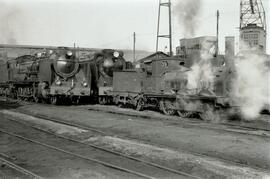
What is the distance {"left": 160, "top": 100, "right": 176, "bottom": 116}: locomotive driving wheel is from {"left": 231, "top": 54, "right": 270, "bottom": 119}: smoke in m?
3.06

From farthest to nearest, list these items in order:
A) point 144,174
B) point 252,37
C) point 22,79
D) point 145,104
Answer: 1. point 252,37
2. point 22,79
3. point 145,104
4. point 144,174

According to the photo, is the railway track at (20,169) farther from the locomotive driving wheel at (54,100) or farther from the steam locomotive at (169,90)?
the locomotive driving wheel at (54,100)

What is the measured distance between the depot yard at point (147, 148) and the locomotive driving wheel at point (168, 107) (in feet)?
7.35

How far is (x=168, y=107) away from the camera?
14.7 meters

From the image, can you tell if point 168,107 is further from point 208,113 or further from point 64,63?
point 64,63

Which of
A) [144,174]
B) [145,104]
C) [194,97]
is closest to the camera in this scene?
[144,174]

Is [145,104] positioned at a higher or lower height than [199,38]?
lower

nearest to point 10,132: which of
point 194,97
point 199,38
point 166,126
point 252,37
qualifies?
point 166,126

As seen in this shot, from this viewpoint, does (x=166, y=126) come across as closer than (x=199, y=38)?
Yes

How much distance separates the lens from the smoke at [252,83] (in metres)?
11.7

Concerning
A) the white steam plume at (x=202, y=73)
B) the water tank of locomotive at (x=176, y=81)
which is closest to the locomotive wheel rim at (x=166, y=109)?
the water tank of locomotive at (x=176, y=81)

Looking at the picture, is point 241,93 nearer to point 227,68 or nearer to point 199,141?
point 227,68

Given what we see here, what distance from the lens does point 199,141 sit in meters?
8.73

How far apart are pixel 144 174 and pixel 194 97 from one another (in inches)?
298
